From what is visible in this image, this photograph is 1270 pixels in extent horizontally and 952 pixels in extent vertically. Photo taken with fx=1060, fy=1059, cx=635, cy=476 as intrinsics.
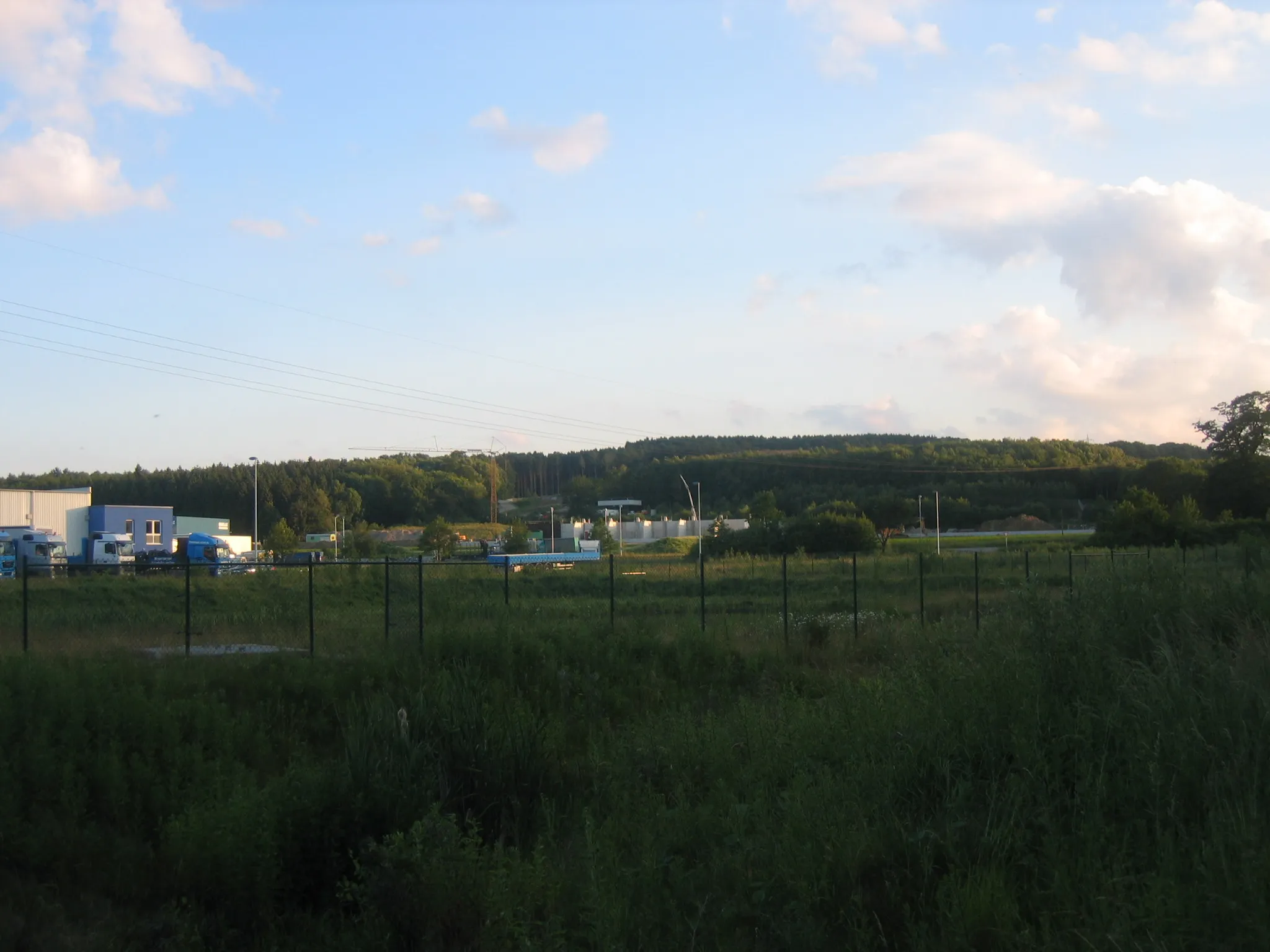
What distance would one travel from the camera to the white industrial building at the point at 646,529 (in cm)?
10182

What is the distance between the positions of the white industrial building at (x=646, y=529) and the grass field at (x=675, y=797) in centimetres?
8266

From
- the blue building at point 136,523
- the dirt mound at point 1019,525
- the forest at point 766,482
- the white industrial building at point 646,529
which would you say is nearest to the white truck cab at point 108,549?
the blue building at point 136,523

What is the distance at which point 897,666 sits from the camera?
13.3 meters

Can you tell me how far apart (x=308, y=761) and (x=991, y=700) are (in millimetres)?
8080

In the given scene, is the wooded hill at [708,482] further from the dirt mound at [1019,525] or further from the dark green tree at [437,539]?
the dark green tree at [437,539]

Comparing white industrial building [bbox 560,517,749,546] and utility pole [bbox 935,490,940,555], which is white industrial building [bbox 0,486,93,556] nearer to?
white industrial building [bbox 560,517,749,546]

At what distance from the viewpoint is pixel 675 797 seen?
33.3 ft

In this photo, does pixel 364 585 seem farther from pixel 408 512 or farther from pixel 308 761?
pixel 408 512

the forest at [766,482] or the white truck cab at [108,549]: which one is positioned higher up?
the forest at [766,482]

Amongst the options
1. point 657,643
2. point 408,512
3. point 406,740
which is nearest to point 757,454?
point 408,512

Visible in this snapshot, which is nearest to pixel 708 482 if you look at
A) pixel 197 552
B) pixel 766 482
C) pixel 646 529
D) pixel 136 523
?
pixel 766 482

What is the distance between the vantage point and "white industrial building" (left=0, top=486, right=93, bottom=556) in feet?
235

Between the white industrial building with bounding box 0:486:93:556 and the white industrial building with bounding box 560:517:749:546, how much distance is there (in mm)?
40132

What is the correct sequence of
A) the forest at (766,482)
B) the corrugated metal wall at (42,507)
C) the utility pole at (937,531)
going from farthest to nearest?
1. the forest at (766,482)
2. the corrugated metal wall at (42,507)
3. the utility pole at (937,531)
